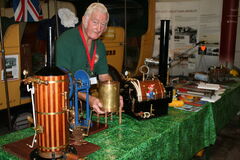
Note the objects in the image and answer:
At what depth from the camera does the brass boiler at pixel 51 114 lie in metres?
1.16

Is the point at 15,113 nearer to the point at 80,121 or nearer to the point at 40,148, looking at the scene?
the point at 80,121

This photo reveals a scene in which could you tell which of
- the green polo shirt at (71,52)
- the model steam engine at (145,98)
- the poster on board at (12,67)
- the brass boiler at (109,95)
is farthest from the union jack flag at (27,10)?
the brass boiler at (109,95)

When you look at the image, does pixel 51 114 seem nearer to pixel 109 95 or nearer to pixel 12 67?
pixel 109 95

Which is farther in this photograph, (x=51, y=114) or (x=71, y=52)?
(x=71, y=52)

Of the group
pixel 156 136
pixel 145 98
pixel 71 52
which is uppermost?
pixel 71 52

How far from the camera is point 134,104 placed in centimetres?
190

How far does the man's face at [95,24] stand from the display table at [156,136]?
0.67 m

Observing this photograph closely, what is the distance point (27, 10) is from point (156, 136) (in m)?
2.88

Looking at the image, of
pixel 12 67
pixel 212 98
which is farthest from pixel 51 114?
pixel 12 67

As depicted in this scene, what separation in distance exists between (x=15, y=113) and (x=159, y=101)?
2.56m

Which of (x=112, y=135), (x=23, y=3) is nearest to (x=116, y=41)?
(x=23, y=3)

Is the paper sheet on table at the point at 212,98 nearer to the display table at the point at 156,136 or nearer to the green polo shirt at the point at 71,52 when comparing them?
the display table at the point at 156,136

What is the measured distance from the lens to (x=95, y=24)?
1.86 meters

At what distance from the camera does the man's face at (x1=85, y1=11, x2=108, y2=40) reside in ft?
5.98
